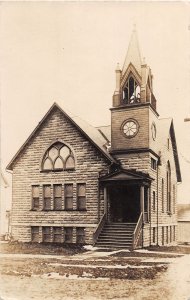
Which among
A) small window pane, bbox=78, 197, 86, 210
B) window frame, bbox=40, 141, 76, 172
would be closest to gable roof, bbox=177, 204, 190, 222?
small window pane, bbox=78, 197, 86, 210

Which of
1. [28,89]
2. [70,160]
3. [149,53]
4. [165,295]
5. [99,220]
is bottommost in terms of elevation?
[165,295]

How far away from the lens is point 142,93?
15.9 metres

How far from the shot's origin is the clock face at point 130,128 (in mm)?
16656

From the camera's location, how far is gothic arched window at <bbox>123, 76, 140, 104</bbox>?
1593 cm

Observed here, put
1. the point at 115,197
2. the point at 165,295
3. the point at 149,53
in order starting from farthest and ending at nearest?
1. the point at 115,197
2. the point at 149,53
3. the point at 165,295

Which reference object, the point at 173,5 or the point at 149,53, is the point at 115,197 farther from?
the point at 173,5

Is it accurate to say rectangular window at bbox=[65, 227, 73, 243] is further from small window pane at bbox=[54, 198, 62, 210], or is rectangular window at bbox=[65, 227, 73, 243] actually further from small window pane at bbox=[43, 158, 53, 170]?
small window pane at bbox=[43, 158, 53, 170]

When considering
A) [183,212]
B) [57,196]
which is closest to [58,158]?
A: [57,196]

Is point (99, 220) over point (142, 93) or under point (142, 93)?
under

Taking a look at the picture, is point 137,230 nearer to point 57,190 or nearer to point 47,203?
point 57,190

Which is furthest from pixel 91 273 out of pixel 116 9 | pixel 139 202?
pixel 139 202

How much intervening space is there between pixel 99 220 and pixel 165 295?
7508 millimetres

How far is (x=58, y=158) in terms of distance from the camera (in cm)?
1766

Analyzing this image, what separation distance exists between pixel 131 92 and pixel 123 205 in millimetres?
4054
